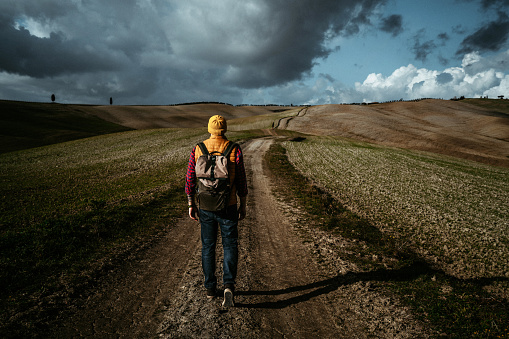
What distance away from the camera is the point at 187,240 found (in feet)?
27.5

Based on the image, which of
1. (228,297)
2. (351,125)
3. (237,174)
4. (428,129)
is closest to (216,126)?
(237,174)

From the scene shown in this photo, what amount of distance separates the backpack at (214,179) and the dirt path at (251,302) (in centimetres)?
215

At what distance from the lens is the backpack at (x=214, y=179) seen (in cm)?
473

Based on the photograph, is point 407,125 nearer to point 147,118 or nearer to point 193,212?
point 193,212

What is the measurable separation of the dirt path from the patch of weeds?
54 centimetres

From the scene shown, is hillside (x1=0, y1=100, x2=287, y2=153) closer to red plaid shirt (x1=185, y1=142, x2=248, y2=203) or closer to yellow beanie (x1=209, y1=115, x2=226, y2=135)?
red plaid shirt (x1=185, y1=142, x2=248, y2=203)

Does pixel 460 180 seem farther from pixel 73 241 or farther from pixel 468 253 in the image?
pixel 73 241

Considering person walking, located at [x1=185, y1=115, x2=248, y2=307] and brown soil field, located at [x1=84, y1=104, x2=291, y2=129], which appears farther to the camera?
brown soil field, located at [x1=84, y1=104, x2=291, y2=129]

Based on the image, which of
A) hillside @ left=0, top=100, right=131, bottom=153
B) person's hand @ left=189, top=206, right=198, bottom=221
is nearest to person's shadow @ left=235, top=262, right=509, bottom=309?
person's hand @ left=189, top=206, right=198, bottom=221

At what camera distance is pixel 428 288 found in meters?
6.21

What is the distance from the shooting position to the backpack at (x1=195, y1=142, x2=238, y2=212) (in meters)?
4.73

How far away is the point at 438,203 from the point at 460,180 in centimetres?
1043

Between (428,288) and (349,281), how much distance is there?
1.92m

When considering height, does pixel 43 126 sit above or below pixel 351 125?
below
